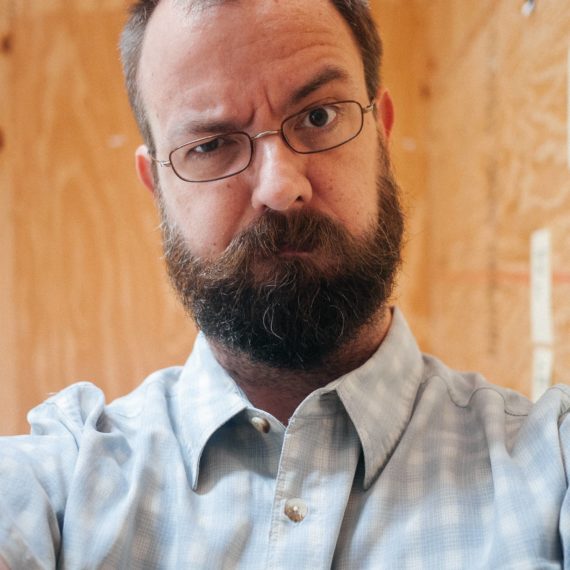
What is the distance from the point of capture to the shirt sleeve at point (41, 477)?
0.73 m

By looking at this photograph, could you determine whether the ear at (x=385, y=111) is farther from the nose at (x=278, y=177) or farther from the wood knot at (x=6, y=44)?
the wood knot at (x=6, y=44)

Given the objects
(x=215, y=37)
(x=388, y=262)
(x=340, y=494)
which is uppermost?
(x=215, y=37)

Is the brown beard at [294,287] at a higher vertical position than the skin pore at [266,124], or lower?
lower

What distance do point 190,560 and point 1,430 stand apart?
4.46 feet

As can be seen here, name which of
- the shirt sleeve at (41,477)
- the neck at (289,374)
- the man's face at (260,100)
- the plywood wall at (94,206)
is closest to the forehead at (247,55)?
the man's face at (260,100)

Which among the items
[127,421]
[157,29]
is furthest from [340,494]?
[157,29]

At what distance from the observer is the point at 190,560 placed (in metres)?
0.78

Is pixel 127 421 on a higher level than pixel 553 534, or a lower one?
higher

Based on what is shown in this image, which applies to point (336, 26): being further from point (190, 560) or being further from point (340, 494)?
point (190, 560)

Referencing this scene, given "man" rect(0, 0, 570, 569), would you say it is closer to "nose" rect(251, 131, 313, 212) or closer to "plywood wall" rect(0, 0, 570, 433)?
"nose" rect(251, 131, 313, 212)

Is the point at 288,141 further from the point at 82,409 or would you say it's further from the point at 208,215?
the point at 82,409

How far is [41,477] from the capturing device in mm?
828

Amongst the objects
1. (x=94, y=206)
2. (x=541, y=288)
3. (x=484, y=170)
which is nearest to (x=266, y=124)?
(x=541, y=288)

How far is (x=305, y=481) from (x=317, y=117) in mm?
523
